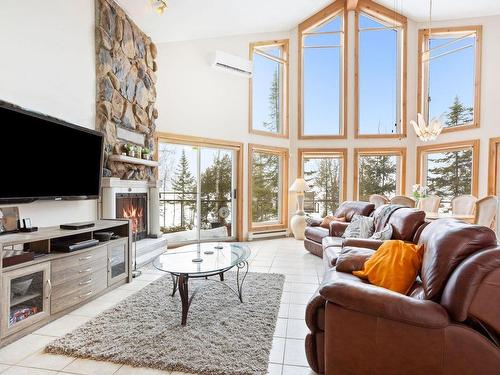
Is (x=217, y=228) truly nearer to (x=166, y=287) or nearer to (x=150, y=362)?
(x=166, y=287)

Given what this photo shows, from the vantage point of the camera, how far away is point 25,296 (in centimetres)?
244

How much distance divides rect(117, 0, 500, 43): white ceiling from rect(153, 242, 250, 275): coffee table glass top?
3425 mm

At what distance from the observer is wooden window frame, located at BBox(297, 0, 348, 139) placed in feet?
23.6

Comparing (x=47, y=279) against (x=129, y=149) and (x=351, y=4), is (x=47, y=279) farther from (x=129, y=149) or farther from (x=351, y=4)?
(x=351, y=4)

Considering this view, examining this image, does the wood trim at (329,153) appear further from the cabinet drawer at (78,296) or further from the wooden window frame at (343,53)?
the cabinet drawer at (78,296)

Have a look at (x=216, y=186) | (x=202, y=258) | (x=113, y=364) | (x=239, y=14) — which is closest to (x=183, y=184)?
(x=216, y=186)

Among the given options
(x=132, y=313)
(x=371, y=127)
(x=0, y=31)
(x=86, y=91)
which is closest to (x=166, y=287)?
(x=132, y=313)

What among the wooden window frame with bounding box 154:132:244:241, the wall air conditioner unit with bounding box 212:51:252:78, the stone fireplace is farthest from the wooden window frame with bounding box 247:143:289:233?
the stone fireplace

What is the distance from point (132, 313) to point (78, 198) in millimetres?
1472

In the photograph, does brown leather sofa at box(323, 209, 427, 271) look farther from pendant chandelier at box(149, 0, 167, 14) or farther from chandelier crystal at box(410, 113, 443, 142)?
pendant chandelier at box(149, 0, 167, 14)

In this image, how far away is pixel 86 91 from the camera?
12.6 ft

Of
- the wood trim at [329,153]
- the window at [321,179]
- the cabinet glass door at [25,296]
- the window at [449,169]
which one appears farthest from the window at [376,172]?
the cabinet glass door at [25,296]

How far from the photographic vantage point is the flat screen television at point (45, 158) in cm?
256

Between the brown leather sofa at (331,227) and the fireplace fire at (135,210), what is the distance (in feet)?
9.17
